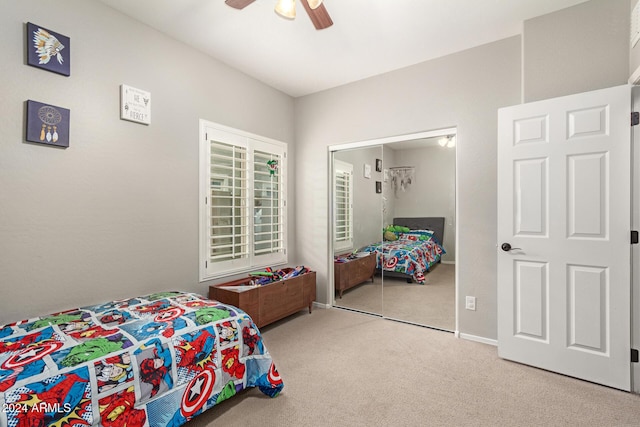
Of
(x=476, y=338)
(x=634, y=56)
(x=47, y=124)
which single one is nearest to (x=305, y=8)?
(x=47, y=124)

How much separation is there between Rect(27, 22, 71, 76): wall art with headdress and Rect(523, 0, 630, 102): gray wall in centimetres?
346

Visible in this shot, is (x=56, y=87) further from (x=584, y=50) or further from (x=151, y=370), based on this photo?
(x=584, y=50)

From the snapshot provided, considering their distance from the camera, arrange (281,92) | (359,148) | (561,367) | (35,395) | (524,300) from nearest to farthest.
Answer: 1. (35,395)
2. (561,367)
3. (524,300)
4. (359,148)
5. (281,92)

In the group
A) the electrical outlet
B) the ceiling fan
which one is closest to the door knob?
the electrical outlet

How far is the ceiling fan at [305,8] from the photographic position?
1719 millimetres

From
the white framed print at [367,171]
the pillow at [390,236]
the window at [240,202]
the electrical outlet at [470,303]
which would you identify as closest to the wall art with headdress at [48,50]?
the window at [240,202]

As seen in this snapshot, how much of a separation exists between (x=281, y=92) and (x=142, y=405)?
3503 millimetres

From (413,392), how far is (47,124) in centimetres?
301

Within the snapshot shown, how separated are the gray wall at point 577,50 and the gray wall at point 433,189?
871mm

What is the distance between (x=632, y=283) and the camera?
1998 mm

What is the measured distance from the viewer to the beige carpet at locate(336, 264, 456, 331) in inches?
121

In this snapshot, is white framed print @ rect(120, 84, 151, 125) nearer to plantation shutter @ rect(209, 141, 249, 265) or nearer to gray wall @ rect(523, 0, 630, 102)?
plantation shutter @ rect(209, 141, 249, 265)

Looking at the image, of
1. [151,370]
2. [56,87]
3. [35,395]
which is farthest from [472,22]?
[35,395]

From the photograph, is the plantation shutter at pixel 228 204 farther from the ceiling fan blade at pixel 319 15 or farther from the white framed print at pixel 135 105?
the ceiling fan blade at pixel 319 15
